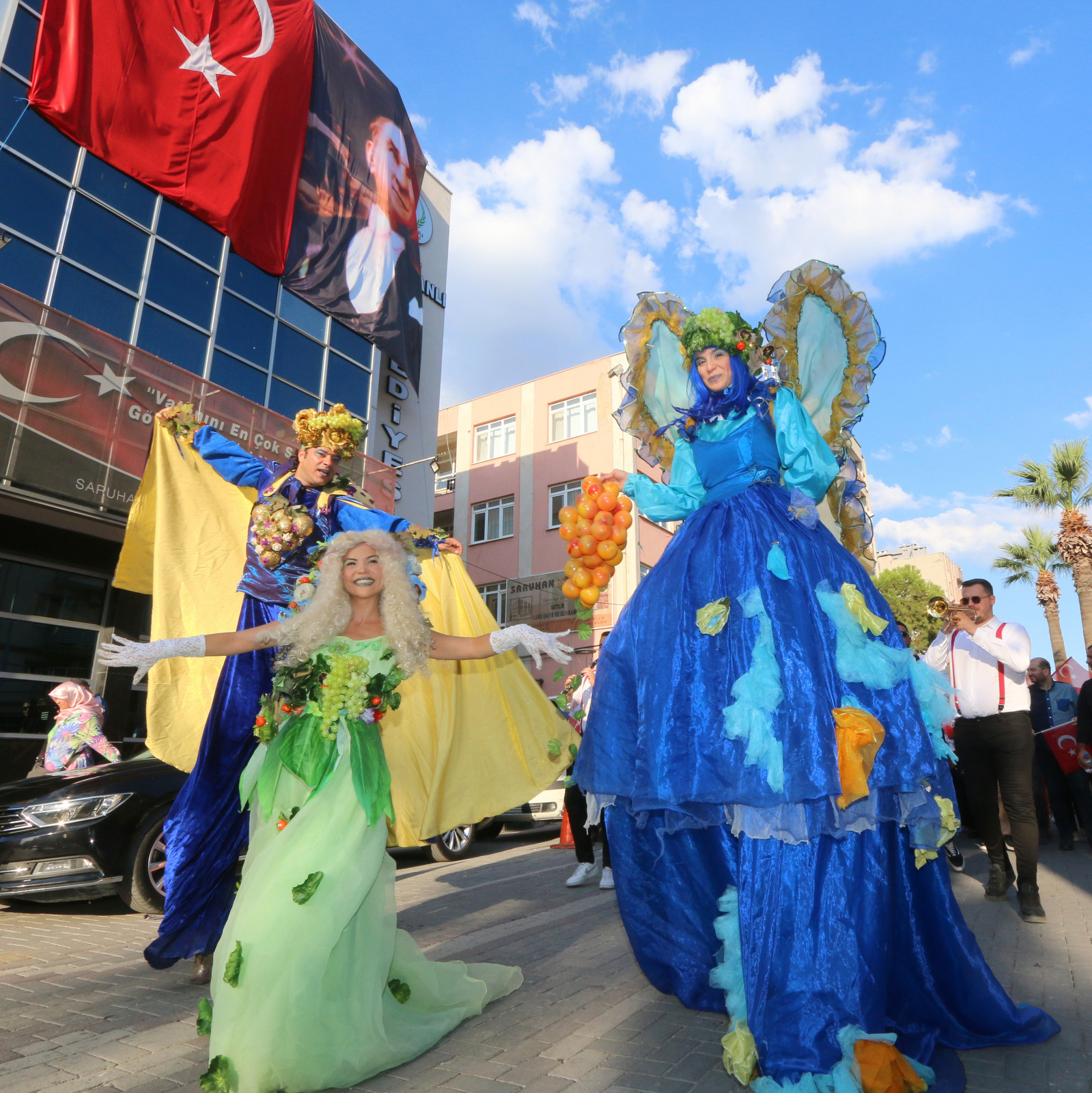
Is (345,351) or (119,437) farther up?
(345,351)

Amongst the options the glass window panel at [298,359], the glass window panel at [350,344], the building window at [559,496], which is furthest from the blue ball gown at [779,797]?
the building window at [559,496]

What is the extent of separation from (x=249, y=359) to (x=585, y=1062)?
523 inches

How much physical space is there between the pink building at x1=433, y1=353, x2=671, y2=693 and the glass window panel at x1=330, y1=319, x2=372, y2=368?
8.00 metres

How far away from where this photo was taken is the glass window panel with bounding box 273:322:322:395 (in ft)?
46.9

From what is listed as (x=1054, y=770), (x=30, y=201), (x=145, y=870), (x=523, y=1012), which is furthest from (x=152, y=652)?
(x=30, y=201)

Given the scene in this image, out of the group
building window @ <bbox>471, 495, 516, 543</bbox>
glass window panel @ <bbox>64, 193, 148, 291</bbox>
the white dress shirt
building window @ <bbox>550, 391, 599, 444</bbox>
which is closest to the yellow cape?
the white dress shirt

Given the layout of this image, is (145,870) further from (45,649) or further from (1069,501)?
(1069,501)

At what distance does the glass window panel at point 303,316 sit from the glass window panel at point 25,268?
14.0 ft

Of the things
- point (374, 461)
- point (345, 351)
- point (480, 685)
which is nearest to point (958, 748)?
point (480, 685)

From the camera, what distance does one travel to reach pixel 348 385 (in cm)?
1567

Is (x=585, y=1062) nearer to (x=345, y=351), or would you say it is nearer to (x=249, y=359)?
(x=249, y=359)

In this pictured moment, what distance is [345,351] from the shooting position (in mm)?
15734

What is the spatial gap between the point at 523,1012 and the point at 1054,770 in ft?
23.1

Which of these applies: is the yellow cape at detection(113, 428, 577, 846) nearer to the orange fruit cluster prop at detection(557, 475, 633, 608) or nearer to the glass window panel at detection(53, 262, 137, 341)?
the orange fruit cluster prop at detection(557, 475, 633, 608)
